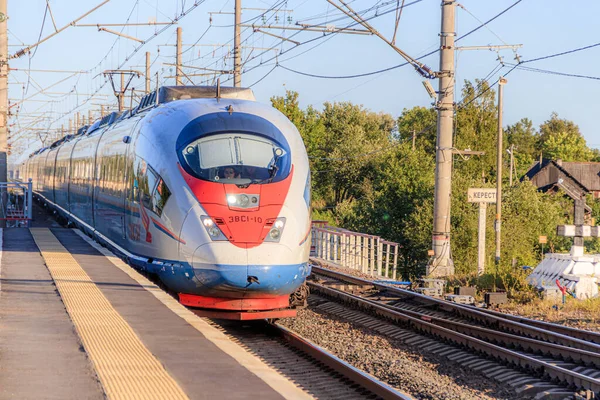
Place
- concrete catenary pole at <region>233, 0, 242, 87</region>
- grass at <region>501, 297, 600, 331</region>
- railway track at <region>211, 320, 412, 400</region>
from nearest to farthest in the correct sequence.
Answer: railway track at <region>211, 320, 412, 400</region>
grass at <region>501, 297, 600, 331</region>
concrete catenary pole at <region>233, 0, 242, 87</region>

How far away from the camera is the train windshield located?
11992mm

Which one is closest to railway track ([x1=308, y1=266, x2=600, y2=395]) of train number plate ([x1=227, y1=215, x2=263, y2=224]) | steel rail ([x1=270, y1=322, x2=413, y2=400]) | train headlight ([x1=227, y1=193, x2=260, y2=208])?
steel rail ([x1=270, y1=322, x2=413, y2=400])

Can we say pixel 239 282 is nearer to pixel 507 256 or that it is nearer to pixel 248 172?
pixel 248 172

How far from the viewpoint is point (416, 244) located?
4588 cm

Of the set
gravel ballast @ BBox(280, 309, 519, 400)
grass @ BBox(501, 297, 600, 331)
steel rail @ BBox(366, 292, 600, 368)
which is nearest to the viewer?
gravel ballast @ BBox(280, 309, 519, 400)

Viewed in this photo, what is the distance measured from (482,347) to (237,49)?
835 inches

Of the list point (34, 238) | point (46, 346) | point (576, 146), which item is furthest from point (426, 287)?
point (576, 146)

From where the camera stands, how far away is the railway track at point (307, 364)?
28.1 ft

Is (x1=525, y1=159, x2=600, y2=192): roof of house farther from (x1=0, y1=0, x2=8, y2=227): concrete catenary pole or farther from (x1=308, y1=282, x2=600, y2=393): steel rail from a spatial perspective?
(x1=308, y1=282, x2=600, y2=393): steel rail

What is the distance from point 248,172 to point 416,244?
34.6 meters

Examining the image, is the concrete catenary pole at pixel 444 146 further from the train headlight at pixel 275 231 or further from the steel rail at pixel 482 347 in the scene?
the train headlight at pixel 275 231

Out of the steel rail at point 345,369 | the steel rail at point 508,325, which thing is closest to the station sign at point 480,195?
the steel rail at point 508,325

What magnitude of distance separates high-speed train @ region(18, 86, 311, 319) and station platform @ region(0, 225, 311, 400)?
0.72 meters

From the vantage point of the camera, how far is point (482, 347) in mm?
11523
